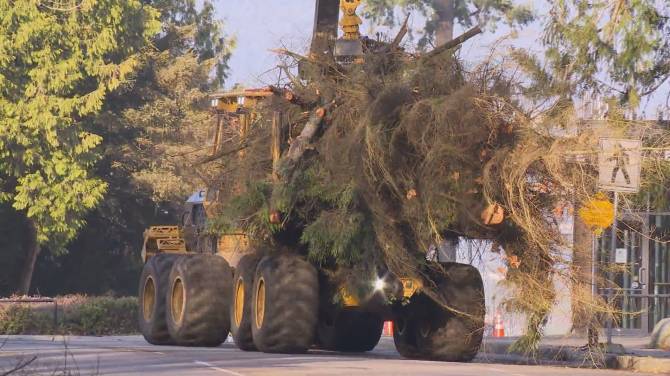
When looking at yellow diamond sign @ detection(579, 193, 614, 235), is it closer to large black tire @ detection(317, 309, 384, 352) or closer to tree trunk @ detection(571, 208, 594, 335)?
tree trunk @ detection(571, 208, 594, 335)

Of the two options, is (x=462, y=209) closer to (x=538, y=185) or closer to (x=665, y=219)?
(x=538, y=185)

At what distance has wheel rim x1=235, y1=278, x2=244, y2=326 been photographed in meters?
22.1

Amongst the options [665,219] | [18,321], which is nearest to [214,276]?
[18,321]

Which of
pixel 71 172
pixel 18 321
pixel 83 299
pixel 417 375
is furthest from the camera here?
pixel 71 172

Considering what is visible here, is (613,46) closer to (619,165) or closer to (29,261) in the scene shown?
(619,165)

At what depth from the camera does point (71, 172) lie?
48531mm

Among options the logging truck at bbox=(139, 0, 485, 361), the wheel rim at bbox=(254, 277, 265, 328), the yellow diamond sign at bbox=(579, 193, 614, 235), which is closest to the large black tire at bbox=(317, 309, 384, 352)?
→ the logging truck at bbox=(139, 0, 485, 361)

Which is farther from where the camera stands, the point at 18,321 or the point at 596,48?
the point at 18,321

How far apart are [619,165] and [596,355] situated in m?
3.55

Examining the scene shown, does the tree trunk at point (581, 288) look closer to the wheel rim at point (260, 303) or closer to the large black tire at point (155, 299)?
the wheel rim at point (260, 303)

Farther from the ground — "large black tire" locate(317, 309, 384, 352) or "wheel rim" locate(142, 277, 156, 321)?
"wheel rim" locate(142, 277, 156, 321)

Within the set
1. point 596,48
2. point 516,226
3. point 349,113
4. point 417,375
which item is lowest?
point 417,375

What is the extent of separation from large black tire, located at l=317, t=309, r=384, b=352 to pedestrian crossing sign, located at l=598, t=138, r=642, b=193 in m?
5.54

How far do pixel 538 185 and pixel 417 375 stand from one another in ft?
14.5
